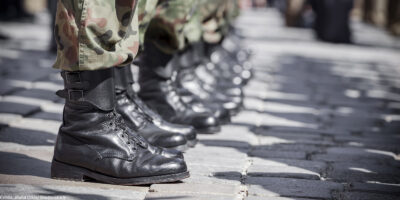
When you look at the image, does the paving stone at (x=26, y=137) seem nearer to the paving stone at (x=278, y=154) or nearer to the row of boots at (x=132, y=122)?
the row of boots at (x=132, y=122)

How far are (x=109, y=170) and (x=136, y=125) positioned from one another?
1.45ft

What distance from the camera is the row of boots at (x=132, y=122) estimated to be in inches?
90.0

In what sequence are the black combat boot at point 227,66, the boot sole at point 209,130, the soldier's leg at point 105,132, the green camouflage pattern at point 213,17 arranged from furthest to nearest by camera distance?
the black combat boot at point 227,66
the green camouflage pattern at point 213,17
the boot sole at point 209,130
the soldier's leg at point 105,132

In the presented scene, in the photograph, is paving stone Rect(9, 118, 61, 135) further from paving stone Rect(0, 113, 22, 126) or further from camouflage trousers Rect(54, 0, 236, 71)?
camouflage trousers Rect(54, 0, 236, 71)

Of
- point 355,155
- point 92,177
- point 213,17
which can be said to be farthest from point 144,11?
point 213,17

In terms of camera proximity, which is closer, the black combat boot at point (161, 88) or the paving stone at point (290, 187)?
the paving stone at point (290, 187)

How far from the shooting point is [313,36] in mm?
12281

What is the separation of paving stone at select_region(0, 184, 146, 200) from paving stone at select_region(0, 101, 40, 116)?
146cm

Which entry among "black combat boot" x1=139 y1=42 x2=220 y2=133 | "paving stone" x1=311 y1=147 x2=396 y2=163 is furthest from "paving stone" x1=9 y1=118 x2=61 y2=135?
"paving stone" x1=311 y1=147 x2=396 y2=163

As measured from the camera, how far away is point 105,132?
2.31 metres

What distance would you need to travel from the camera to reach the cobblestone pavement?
228 cm

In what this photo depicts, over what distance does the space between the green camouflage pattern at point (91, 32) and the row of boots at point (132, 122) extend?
13 cm

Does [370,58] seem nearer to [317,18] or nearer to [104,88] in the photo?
[317,18]

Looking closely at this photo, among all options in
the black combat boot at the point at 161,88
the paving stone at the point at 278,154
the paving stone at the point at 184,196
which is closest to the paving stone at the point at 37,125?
the black combat boot at the point at 161,88
